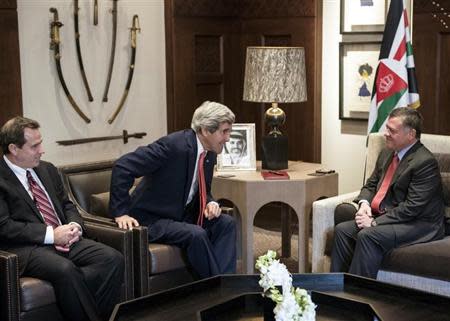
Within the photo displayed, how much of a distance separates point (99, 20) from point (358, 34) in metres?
1.75

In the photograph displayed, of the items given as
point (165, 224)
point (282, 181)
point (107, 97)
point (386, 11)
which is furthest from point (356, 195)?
point (107, 97)

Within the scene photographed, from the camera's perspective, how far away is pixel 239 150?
464cm

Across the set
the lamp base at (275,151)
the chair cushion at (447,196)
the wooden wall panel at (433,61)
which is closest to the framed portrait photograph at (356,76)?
the wooden wall panel at (433,61)

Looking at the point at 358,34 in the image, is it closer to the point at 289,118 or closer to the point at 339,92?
the point at 339,92

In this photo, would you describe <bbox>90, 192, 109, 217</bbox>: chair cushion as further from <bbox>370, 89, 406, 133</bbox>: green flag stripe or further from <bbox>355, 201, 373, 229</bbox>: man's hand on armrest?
<bbox>370, 89, 406, 133</bbox>: green flag stripe

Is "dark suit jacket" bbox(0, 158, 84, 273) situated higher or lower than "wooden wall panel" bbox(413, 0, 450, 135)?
lower

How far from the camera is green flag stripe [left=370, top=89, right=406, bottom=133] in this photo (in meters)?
4.61

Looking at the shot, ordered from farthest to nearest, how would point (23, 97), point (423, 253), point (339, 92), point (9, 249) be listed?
1. point (339, 92)
2. point (23, 97)
3. point (423, 253)
4. point (9, 249)

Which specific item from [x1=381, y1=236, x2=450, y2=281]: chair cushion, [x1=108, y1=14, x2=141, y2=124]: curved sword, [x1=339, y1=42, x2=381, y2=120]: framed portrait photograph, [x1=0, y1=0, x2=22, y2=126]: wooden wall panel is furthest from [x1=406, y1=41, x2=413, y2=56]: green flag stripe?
[x1=0, y1=0, x2=22, y2=126]: wooden wall panel

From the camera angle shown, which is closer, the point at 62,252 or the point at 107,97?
the point at 62,252

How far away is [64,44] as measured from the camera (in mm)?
4730

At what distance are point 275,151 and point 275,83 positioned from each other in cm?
42

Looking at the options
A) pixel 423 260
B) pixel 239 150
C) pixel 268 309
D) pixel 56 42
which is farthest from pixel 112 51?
pixel 268 309

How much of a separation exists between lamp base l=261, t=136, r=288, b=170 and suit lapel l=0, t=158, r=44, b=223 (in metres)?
1.64
